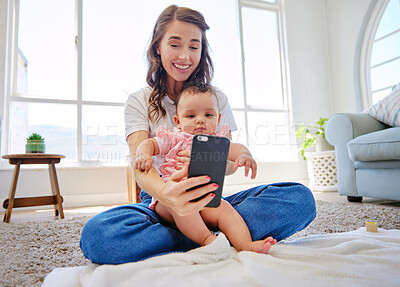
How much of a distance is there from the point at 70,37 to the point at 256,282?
10.8 ft

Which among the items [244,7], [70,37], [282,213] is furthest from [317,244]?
[244,7]

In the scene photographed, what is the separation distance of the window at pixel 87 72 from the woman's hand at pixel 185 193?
8.43 ft

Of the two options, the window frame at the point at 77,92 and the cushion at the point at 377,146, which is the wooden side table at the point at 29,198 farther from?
the cushion at the point at 377,146

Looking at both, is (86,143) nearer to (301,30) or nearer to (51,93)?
(51,93)

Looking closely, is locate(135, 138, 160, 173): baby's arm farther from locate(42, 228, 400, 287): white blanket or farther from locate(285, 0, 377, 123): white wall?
locate(285, 0, 377, 123): white wall

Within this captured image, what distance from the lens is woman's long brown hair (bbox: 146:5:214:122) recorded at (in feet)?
3.92

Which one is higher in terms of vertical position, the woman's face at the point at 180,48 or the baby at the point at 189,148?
the woman's face at the point at 180,48

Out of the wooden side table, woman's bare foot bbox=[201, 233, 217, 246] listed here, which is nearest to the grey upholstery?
woman's bare foot bbox=[201, 233, 217, 246]

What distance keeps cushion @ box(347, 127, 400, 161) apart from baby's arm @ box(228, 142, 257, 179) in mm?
1399

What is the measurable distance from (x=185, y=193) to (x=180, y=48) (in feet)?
2.07

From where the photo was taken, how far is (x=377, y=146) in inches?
80.0

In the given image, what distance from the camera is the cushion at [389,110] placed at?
2.17m

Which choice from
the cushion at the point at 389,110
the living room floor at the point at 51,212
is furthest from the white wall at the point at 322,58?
the living room floor at the point at 51,212

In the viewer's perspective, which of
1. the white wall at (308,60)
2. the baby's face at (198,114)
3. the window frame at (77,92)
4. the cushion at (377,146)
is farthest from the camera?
the white wall at (308,60)
